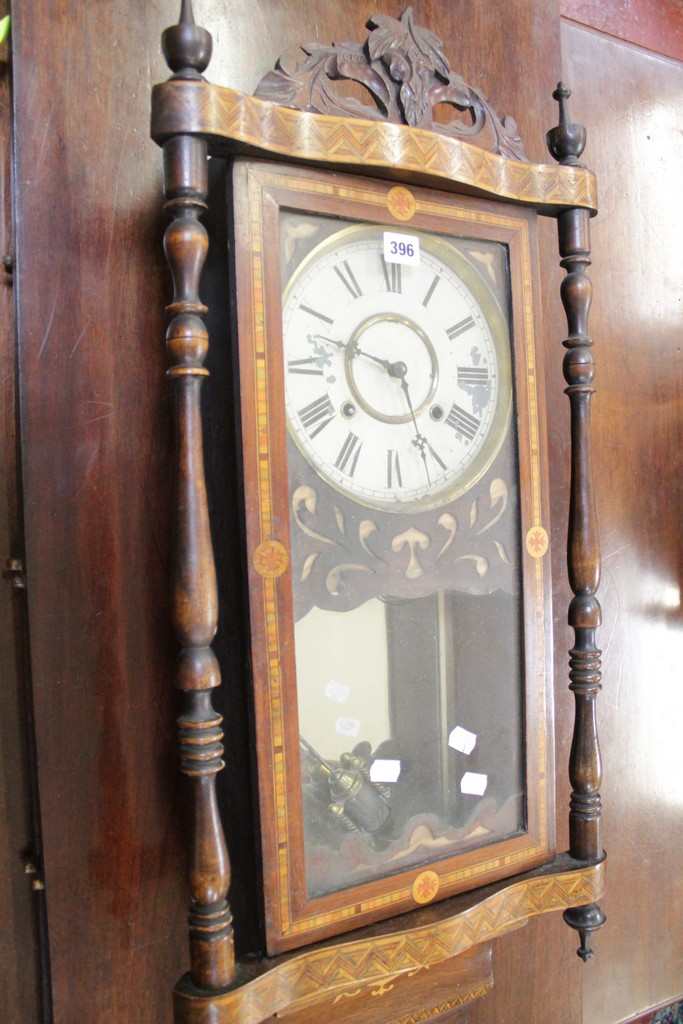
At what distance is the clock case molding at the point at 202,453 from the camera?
776 mm

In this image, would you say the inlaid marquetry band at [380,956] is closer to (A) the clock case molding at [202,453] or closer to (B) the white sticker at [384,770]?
(A) the clock case molding at [202,453]

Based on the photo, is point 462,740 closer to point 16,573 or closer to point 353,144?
point 16,573

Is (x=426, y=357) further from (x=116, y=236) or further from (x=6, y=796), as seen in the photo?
(x=6, y=796)

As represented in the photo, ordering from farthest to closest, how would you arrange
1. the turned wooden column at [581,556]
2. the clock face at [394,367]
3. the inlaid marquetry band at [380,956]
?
the turned wooden column at [581,556] < the clock face at [394,367] < the inlaid marquetry band at [380,956]

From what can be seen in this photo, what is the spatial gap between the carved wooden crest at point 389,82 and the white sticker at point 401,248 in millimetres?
116

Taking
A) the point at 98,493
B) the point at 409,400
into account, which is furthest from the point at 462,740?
the point at 98,493

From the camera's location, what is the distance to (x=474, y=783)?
0.97m

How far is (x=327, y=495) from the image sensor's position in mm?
875

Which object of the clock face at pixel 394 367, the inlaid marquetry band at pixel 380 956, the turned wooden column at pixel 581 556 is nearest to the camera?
the inlaid marquetry band at pixel 380 956

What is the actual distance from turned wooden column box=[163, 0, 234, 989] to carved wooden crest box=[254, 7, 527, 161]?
0.36 feet

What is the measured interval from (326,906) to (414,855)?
0.39 ft

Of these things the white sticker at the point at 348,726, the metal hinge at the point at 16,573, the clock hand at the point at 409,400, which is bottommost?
the white sticker at the point at 348,726

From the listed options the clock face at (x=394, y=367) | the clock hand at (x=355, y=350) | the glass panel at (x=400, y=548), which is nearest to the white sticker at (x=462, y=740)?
the glass panel at (x=400, y=548)

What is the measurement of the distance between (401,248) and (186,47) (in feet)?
0.96
